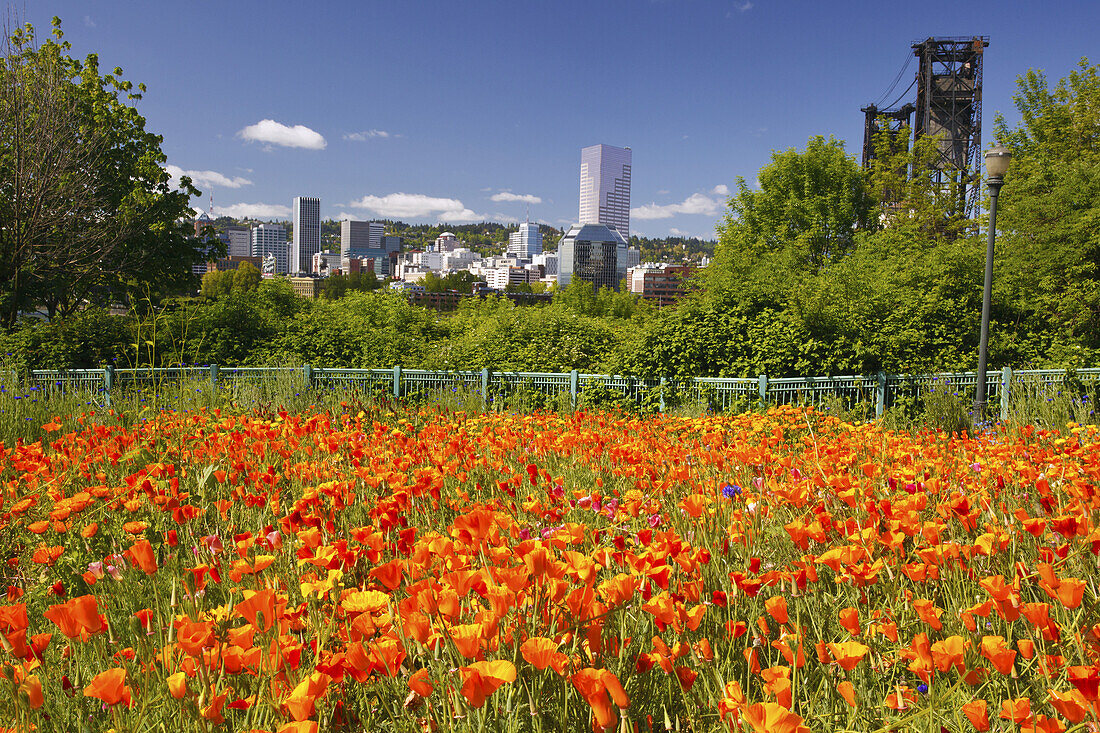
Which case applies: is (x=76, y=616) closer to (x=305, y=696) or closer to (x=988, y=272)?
(x=305, y=696)

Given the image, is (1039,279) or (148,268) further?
(148,268)

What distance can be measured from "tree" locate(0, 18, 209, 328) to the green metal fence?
16.5 ft

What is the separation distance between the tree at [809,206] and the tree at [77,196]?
17.6 meters

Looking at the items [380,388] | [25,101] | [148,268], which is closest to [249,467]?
[380,388]

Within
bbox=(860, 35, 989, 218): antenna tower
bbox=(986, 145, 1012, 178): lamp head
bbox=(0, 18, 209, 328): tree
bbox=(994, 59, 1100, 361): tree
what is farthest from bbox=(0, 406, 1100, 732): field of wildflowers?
bbox=(860, 35, 989, 218): antenna tower

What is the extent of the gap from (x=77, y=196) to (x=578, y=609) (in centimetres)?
1721

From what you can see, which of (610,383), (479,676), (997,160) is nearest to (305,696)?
(479,676)

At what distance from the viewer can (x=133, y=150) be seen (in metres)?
18.8

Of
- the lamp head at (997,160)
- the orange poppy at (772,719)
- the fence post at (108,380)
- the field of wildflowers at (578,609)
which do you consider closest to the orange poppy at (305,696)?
the field of wildflowers at (578,609)

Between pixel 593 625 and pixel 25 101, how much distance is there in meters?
17.1

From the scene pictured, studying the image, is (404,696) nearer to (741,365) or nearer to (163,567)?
(163,567)

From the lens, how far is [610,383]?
33.8 ft

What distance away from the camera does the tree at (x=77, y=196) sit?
1331 cm

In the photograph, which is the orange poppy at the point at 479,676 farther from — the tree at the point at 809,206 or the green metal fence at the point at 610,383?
the tree at the point at 809,206
